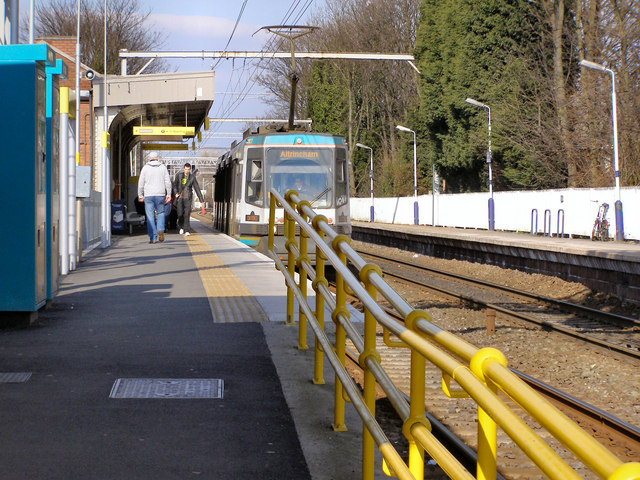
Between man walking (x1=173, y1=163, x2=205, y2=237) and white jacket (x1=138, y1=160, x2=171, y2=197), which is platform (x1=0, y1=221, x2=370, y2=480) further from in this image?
man walking (x1=173, y1=163, x2=205, y2=237)

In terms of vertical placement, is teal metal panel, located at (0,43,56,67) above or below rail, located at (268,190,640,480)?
above

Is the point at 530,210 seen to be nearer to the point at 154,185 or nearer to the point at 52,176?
the point at 154,185

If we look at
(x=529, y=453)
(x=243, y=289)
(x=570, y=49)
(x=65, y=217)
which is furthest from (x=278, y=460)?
(x=570, y=49)

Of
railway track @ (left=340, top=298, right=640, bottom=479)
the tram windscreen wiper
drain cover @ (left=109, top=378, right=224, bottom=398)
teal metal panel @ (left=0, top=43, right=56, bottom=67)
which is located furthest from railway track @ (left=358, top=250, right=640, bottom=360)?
teal metal panel @ (left=0, top=43, right=56, bottom=67)

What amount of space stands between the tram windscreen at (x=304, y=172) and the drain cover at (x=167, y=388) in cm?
1368

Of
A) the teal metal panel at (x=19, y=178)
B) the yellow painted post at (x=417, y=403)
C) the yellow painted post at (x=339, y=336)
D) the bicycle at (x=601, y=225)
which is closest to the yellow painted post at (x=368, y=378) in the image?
the yellow painted post at (x=339, y=336)

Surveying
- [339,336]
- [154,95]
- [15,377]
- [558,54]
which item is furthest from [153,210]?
[558,54]

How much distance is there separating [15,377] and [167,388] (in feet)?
3.22

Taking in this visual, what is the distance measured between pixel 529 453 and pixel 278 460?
2.50 m

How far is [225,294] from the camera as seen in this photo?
31.7 feet

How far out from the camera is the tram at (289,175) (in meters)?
19.4

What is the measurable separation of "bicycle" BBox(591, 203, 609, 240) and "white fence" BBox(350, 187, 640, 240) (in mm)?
117

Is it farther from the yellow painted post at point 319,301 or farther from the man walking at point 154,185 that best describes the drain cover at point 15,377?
the man walking at point 154,185

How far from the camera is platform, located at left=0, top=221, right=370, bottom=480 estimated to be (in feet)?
13.1
